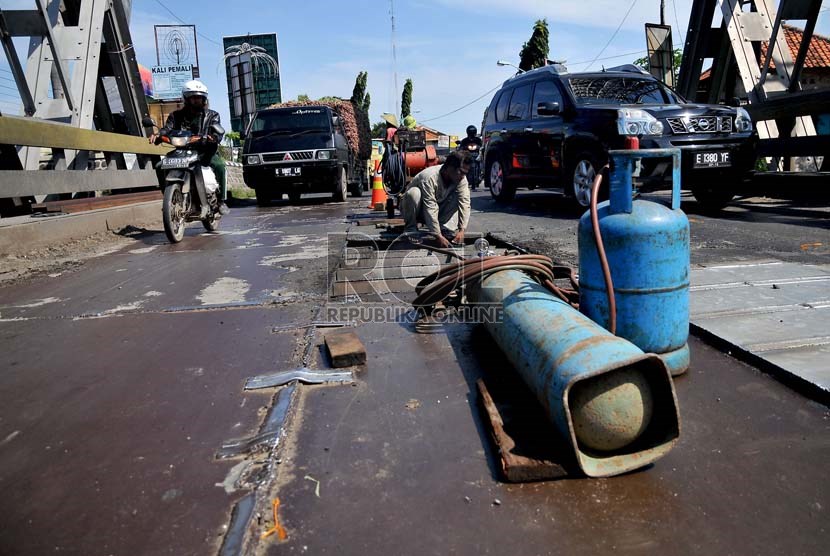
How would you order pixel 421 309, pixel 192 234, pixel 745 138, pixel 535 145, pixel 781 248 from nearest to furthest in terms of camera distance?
pixel 421 309 < pixel 781 248 < pixel 745 138 < pixel 192 234 < pixel 535 145

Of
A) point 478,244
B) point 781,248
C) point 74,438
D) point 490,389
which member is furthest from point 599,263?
point 781,248

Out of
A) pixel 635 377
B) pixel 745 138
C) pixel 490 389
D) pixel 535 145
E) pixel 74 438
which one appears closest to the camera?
pixel 635 377

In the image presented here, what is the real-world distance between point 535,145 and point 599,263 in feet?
21.7

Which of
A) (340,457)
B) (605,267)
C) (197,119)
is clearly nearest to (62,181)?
(197,119)

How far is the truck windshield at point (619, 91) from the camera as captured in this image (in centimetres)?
809

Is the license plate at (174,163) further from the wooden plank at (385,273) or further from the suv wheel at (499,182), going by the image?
the suv wheel at (499,182)

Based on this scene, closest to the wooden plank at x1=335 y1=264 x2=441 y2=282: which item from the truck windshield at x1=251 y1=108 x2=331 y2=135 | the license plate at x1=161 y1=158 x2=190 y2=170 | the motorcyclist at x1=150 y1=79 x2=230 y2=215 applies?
the license plate at x1=161 y1=158 x2=190 y2=170

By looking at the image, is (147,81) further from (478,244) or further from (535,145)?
(478,244)

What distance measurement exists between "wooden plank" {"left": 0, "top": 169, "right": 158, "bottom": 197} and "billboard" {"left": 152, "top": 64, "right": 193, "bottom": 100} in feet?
115

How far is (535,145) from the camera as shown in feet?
29.2

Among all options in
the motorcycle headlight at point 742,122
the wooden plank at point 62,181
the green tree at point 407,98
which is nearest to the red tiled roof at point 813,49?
the motorcycle headlight at point 742,122

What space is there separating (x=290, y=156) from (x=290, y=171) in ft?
1.08

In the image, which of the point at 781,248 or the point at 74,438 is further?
the point at 781,248

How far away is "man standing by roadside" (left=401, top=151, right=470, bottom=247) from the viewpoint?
526 cm
